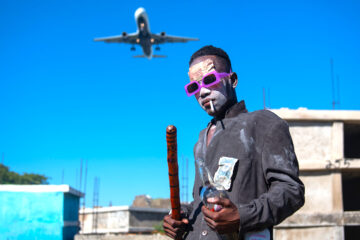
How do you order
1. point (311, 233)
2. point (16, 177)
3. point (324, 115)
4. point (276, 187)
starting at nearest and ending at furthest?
1. point (276, 187)
2. point (311, 233)
3. point (324, 115)
4. point (16, 177)

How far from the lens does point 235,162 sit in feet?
7.09

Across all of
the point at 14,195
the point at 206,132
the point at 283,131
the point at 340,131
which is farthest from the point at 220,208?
the point at 14,195

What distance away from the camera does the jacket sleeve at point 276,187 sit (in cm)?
191

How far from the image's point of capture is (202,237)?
2.17 m

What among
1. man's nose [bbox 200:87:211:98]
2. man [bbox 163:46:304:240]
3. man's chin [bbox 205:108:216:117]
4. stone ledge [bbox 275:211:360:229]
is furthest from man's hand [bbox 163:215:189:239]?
stone ledge [bbox 275:211:360:229]

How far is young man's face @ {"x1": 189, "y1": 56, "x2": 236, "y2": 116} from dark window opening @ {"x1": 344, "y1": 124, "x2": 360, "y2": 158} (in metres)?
9.63

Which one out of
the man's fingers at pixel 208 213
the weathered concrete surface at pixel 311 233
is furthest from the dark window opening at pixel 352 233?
the man's fingers at pixel 208 213

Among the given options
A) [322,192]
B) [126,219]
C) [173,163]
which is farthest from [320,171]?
[126,219]

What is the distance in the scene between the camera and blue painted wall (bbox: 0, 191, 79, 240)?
12.3 metres

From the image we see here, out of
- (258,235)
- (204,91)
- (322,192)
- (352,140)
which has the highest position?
(352,140)

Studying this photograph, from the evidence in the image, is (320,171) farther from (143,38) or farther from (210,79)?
(143,38)

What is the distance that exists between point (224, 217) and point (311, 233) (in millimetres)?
9405

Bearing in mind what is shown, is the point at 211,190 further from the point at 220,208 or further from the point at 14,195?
the point at 14,195

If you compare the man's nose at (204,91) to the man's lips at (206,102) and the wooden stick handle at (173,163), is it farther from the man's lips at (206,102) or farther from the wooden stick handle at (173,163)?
the wooden stick handle at (173,163)
